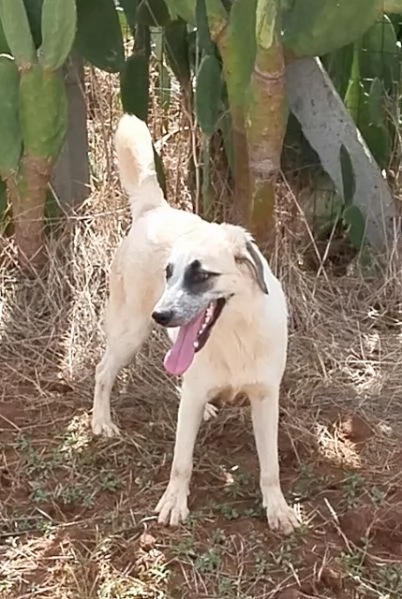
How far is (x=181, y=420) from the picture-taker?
9.71ft

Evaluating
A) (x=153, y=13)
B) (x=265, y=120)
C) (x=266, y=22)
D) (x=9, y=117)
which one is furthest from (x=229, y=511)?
(x=153, y=13)

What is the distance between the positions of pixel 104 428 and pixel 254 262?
99cm

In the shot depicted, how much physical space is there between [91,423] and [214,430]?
15.6 inches

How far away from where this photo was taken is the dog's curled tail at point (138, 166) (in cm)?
331

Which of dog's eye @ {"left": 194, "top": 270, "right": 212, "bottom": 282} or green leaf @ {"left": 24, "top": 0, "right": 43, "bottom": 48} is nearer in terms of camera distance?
dog's eye @ {"left": 194, "top": 270, "right": 212, "bottom": 282}

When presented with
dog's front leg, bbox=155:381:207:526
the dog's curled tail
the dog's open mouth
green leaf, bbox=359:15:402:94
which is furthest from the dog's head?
green leaf, bbox=359:15:402:94

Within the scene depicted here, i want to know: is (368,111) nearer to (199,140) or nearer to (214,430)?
(199,140)

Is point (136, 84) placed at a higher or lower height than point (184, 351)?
higher

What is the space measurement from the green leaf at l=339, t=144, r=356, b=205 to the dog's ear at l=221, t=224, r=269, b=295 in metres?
1.46

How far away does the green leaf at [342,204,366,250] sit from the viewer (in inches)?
164

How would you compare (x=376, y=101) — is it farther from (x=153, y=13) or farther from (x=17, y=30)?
(x=17, y=30)

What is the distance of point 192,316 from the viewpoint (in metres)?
2.61

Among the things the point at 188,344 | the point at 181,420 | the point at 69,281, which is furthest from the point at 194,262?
the point at 69,281

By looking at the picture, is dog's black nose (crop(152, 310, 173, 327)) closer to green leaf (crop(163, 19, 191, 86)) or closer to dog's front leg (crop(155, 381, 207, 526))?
dog's front leg (crop(155, 381, 207, 526))
